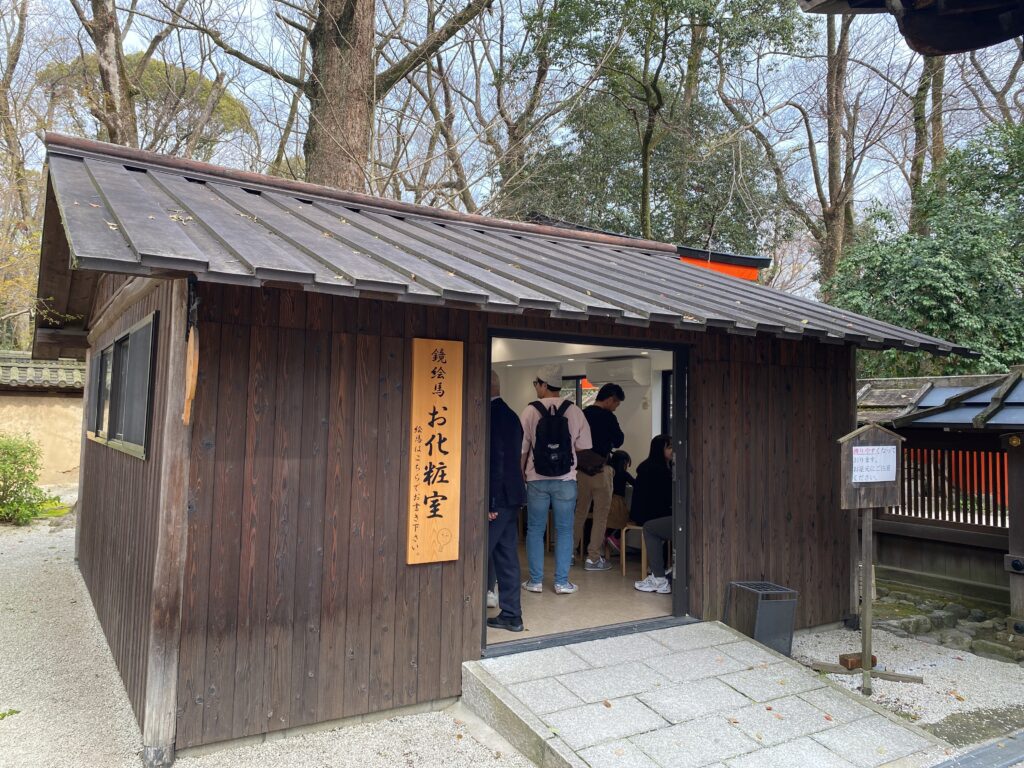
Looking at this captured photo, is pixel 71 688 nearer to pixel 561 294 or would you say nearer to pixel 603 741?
pixel 603 741

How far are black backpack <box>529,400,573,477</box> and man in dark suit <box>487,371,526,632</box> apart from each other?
832 millimetres

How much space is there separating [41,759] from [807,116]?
19.5 meters

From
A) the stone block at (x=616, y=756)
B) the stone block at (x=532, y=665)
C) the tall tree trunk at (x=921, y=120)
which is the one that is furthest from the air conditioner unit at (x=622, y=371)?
the tall tree trunk at (x=921, y=120)

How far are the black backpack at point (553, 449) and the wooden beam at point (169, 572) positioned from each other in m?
3.03

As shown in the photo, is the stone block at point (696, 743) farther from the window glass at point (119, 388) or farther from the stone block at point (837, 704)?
the window glass at point (119, 388)

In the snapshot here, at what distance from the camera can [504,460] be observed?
496cm

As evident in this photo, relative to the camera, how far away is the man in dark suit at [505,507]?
4.86 meters

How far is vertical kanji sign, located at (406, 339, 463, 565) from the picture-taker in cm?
411

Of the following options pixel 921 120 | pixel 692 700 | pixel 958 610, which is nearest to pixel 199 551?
pixel 692 700

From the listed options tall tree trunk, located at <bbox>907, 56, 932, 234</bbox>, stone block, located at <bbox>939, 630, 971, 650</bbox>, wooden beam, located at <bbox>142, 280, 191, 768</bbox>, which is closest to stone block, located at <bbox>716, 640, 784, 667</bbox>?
stone block, located at <bbox>939, 630, 971, 650</bbox>

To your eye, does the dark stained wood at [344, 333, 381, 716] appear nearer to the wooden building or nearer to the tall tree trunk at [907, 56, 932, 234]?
the wooden building

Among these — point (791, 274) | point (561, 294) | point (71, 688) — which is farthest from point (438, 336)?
point (791, 274)

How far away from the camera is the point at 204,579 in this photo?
3523mm

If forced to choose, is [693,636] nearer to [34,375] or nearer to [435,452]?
[435,452]
